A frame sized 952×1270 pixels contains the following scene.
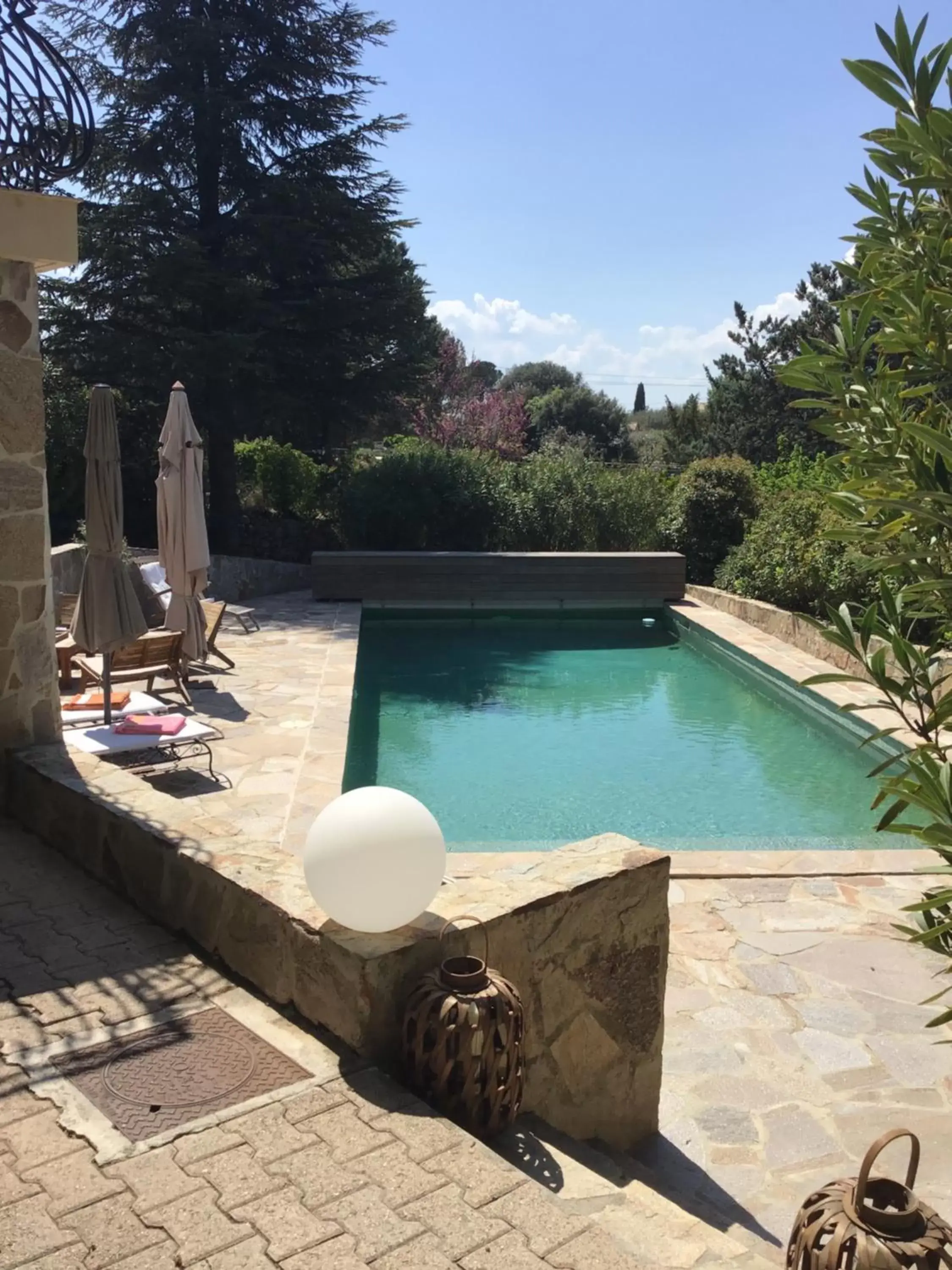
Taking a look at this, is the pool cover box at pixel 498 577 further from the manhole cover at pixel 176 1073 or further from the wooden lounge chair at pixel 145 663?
the manhole cover at pixel 176 1073

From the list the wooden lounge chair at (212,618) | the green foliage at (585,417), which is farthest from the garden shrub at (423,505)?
the green foliage at (585,417)

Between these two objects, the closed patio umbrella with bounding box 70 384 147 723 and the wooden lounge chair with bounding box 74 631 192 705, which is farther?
the wooden lounge chair with bounding box 74 631 192 705

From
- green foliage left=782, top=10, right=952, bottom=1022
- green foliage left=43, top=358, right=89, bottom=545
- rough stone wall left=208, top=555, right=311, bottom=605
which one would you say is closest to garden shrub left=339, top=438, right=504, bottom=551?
rough stone wall left=208, top=555, right=311, bottom=605

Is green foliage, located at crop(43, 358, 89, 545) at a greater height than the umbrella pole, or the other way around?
green foliage, located at crop(43, 358, 89, 545)

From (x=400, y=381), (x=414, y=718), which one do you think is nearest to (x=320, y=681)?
(x=414, y=718)

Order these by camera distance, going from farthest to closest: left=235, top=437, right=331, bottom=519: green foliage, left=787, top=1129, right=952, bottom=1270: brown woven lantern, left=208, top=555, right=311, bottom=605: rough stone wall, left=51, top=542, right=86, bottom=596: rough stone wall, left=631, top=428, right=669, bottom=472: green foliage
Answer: left=631, top=428, right=669, bottom=472: green foliage → left=235, top=437, right=331, bottom=519: green foliage → left=208, top=555, right=311, bottom=605: rough stone wall → left=51, top=542, right=86, bottom=596: rough stone wall → left=787, top=1129, right=952, bottom=1270: brown woven lantern

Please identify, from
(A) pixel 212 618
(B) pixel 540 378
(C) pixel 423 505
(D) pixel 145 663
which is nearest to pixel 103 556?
(D) pixel 145 663

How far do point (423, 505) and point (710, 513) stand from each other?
4.65 m

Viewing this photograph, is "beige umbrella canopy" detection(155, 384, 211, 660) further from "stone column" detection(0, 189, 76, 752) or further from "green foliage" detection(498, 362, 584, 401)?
"green foliage" detection(498, 362, 584, 401)

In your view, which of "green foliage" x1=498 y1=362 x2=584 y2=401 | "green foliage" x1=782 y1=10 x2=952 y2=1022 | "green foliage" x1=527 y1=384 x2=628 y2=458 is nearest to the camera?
"green foliage" x1=782 y1=10 x2=952 y2=1022

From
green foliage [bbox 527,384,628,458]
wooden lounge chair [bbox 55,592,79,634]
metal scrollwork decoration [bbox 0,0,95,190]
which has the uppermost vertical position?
green foliage [bbox 527,384,628,458]

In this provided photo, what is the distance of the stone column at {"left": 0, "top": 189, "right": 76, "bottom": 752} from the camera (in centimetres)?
476

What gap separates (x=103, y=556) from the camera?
6.92 metres

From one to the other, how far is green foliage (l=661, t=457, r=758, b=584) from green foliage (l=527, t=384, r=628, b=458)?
20250 mm
